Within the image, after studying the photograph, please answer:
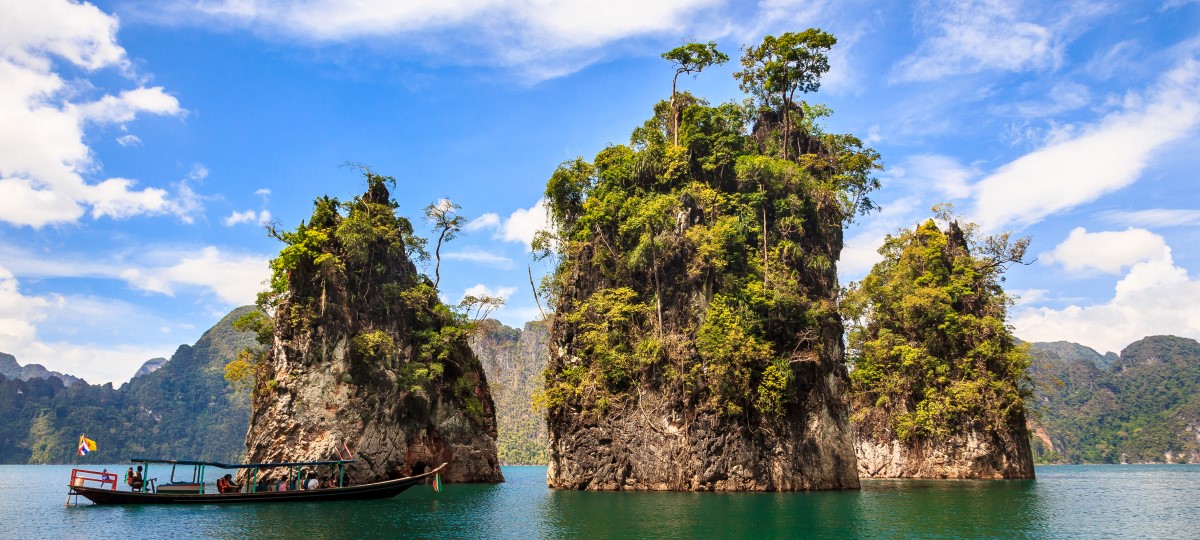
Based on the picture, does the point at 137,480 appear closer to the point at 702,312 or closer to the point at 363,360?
the point at 363,360

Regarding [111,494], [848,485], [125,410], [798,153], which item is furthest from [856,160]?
[125,410]

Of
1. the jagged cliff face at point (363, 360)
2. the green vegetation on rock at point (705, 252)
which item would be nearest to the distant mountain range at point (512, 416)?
the jagged cliff face at point (363, 360)

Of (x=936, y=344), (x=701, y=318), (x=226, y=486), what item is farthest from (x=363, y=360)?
(x=936, y=344)

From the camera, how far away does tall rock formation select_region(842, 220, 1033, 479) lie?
165ft

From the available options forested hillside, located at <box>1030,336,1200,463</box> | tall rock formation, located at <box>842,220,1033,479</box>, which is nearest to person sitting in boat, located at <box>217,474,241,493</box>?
tall rock formation, located at <box>842,220,1033,479</box>

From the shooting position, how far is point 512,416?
167875 mm

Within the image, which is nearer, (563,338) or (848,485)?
(848,485)

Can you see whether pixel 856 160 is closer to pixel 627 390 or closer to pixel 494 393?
pixel 627 390

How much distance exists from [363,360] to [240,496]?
1225cm

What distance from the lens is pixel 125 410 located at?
589 ft

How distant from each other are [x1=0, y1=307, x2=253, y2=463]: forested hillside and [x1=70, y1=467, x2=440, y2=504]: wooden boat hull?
15177 cm

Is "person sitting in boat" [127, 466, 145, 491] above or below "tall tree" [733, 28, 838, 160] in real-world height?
below

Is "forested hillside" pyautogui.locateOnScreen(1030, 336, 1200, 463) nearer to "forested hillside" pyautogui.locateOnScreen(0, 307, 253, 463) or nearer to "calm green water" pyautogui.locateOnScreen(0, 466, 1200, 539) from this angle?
"calm green water" pyautogui.locateOnScreen(0, 466, 1200, 539)

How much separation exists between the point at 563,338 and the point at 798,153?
18.7 meters
